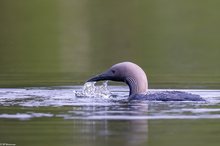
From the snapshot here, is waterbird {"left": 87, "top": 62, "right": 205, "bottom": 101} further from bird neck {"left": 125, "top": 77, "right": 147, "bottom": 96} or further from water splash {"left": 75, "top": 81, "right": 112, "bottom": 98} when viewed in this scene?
water splash {"left": 75, "top": 81, "right": 112, "bottom": 98}

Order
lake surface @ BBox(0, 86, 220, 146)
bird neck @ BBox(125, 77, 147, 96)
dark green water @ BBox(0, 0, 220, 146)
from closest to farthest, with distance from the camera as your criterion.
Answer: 1. lake surface @ BBox(0, 86, 220, 146)
2. dark green water @ BBox(0, 0, 220, 146)
3. bird neck @ BBox(125, 77, 147, 96)

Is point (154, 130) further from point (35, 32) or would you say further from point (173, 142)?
point (35, 32)

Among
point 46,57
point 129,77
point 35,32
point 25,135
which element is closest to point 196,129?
point 25,135

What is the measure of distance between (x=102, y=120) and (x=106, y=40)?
22125 millimetres

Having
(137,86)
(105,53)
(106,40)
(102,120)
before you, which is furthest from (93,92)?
(106,40)

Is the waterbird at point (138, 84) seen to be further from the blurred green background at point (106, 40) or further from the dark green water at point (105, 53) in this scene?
the blurred green background at point (106, 40)

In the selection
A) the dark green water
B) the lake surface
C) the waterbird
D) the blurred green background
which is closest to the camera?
the lake surface

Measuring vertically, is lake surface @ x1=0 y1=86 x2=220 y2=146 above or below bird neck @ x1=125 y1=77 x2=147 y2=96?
below

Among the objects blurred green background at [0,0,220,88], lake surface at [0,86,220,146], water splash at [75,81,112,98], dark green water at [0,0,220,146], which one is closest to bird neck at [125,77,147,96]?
lake surface at [0,86,220,146]

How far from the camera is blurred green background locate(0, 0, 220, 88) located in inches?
880

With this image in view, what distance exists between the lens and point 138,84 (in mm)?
17391

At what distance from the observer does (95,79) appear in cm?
1806

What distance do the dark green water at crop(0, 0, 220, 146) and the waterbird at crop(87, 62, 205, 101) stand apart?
4.84 ft

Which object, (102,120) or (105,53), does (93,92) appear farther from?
Answer: (105,53)
